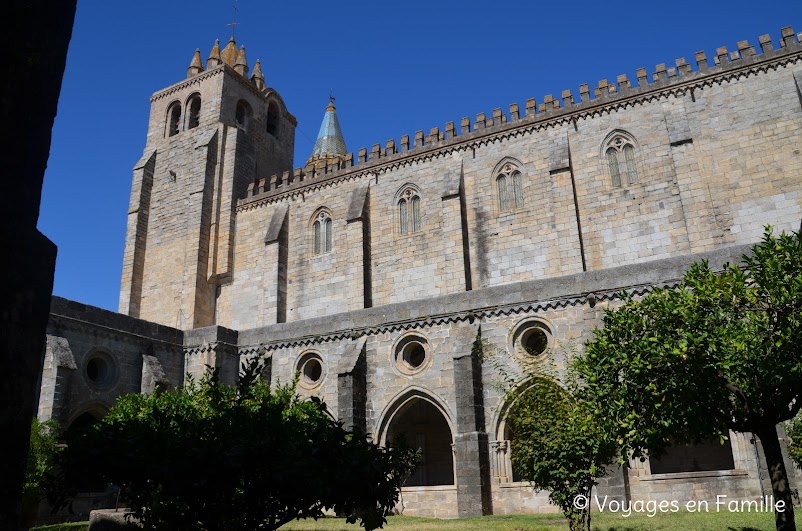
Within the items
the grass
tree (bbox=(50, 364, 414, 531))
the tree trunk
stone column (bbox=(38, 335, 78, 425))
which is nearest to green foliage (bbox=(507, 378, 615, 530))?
the grass

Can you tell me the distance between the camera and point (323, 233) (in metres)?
29.6

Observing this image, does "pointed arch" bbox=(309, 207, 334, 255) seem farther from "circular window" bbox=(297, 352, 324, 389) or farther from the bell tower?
"circular window" bbox=(297, 352, 324, 389)

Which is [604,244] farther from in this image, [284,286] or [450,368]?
[284,286]

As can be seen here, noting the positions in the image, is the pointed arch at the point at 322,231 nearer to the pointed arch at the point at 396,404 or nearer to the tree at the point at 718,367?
the pointed arch at the point at 396,404

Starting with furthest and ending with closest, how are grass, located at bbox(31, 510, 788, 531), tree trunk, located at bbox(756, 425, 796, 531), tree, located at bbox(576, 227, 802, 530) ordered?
1. grass, located at bbox(31, 510, 788, 531)
2. tree, located at bbox(576, 227, 802, 530)
3. tree trunk, located at bbox(756, 425, 796, 531)

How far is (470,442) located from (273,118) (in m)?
24.8

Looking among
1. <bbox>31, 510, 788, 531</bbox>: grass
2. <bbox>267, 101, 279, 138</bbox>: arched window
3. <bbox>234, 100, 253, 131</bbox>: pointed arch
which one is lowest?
<bbox>31, 510, 788, 531</bbox>: grass

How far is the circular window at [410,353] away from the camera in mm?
19094

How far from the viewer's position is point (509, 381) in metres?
17.1

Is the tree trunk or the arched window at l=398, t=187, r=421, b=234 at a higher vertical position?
the arched window at l=398, t=187, r=421, b=234

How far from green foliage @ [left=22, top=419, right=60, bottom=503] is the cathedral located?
53.0 inches

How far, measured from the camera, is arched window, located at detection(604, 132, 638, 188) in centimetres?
2427

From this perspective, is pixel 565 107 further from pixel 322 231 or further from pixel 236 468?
pixel 236 468

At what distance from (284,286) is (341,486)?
2387 centimetres
